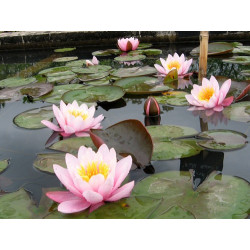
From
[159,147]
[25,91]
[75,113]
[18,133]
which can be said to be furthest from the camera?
Answer: [25,91]

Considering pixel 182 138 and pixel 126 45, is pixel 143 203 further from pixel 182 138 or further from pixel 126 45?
pixel 126 45

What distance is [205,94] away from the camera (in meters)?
2.04

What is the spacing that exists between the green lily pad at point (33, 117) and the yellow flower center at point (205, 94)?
100 centimetres

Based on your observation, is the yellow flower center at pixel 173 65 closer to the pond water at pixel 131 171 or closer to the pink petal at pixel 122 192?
the pond water at pixel 131 171

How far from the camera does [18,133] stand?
1.89 metres

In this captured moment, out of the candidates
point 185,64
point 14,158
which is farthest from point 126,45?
point 14,158

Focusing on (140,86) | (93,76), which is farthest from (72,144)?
(93,76)

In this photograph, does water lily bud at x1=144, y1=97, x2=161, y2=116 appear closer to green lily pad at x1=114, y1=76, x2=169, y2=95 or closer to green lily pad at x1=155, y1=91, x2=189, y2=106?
green lily pad at x1=155, y1=91, x2=189, y2=106

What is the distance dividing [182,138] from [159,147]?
17 cm

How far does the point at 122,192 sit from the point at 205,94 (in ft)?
3.76

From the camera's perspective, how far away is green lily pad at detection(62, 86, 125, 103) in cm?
234

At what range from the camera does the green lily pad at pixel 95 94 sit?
234 centimetres

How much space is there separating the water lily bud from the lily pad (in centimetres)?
55

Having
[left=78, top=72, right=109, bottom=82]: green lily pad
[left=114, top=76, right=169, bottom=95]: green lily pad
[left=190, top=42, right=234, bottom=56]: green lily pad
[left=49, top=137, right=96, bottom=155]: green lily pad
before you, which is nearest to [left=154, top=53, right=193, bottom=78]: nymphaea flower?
[left=114, top=76, right=169, bottom=95]: green lily pad
